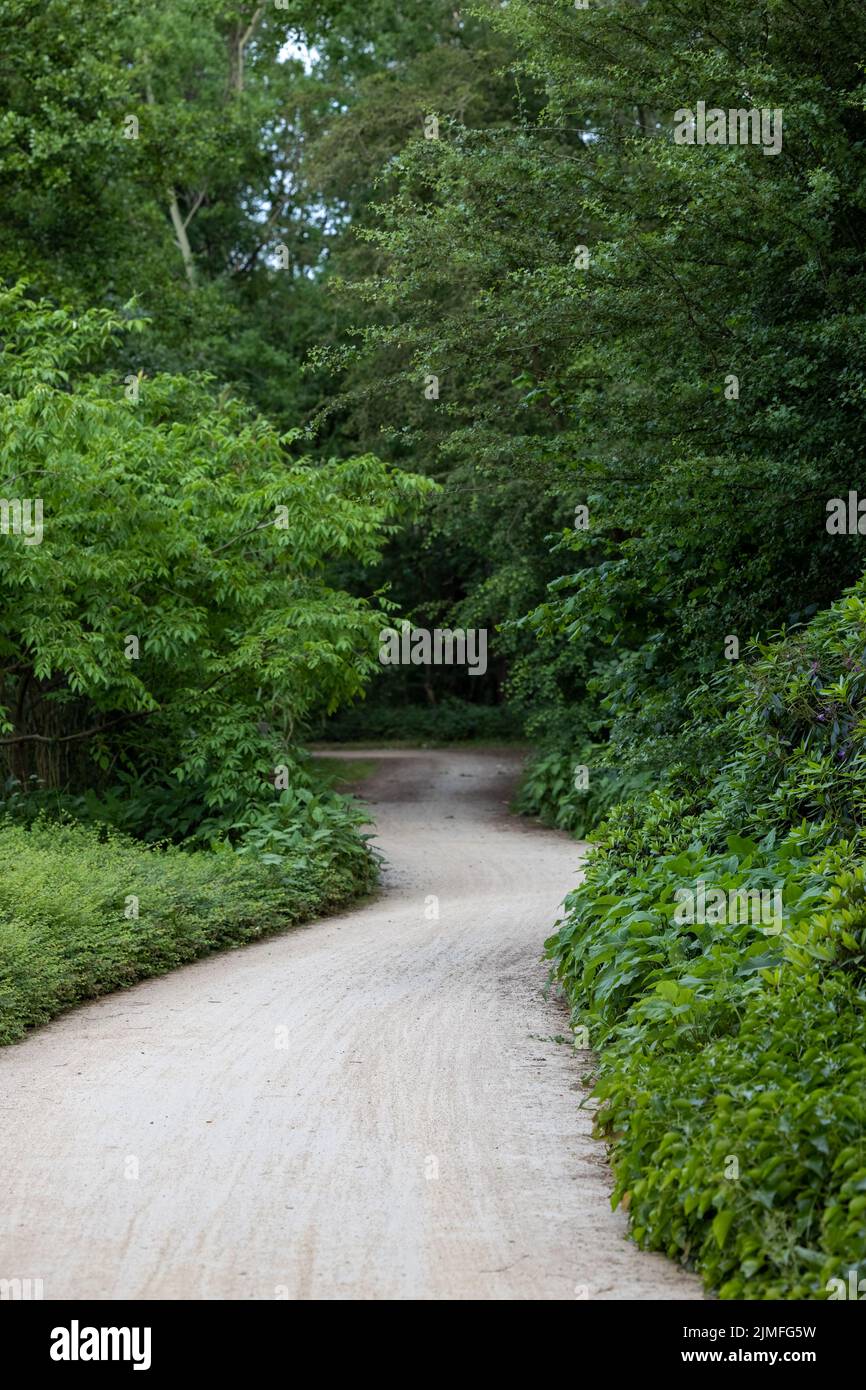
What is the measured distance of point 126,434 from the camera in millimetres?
14102

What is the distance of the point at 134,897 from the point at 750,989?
5.60 meters

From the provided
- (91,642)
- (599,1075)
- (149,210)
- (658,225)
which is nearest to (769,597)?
(658,225)

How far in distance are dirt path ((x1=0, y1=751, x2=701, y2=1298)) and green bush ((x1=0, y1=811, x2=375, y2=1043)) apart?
0.89ft

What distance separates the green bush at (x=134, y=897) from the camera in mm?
8266

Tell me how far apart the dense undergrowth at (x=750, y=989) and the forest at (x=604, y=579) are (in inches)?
0.8

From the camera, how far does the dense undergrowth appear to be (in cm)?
403

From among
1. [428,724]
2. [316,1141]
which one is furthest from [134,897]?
[428,724]

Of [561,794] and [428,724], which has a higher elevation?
[428,724]

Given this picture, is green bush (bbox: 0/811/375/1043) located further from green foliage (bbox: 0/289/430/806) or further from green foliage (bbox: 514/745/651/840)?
green foliage (bbox: 514/745/651/840)

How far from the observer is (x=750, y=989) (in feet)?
17.2

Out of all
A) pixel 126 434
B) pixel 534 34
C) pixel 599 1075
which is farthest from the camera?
pixel 126 434

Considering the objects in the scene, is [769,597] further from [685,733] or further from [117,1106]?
[117,1106]

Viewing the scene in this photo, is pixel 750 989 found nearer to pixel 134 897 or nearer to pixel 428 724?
pixel 134 897
